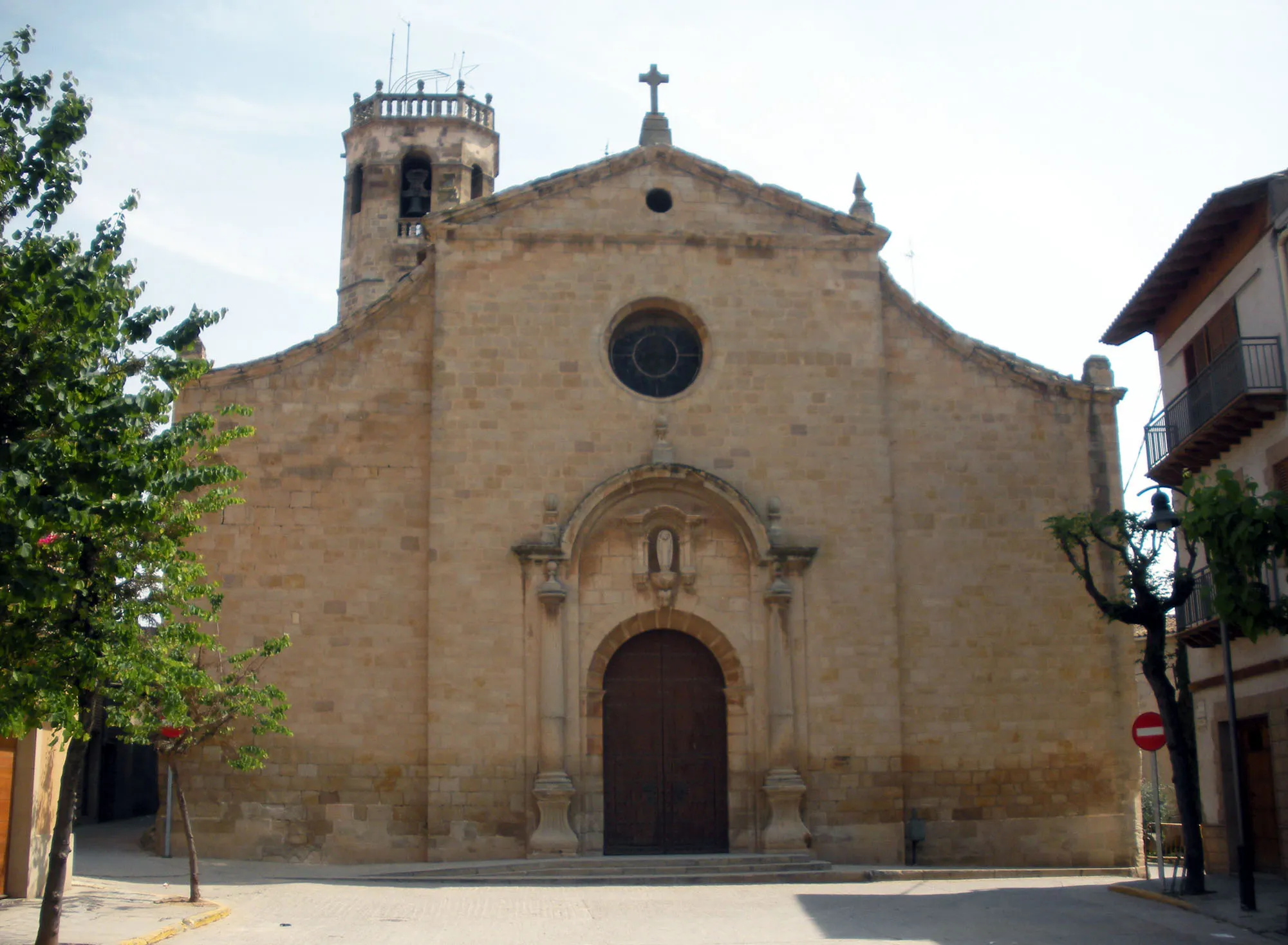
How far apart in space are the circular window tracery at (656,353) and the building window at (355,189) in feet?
A: 40.1

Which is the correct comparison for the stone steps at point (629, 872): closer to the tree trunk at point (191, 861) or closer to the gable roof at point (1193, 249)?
the tree trunk at point (191, 861)

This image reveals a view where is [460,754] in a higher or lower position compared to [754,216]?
lower

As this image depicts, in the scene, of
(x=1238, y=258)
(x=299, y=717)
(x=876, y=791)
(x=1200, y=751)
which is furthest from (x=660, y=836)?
(x=1238, y=258)

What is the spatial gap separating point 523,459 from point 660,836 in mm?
5890

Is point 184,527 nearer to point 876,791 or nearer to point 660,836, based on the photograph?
point 660,836

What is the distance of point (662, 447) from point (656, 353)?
1834mm

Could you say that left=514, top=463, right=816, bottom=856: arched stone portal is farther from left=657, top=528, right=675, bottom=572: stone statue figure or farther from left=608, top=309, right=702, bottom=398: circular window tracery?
left=608, top=309, right=702, bottom=398: circular window tracery

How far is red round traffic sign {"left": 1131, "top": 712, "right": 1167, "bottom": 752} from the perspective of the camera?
16094 mm

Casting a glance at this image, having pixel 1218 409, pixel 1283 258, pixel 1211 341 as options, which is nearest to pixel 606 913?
pixel 1218 409

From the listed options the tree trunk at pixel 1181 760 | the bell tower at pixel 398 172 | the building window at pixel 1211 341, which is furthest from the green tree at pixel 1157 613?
the bell tower at pixel 398 172

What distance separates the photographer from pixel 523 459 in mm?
21156

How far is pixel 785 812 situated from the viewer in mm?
20094

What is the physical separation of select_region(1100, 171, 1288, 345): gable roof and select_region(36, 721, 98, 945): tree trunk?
1501cm

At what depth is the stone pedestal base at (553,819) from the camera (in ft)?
64.2
